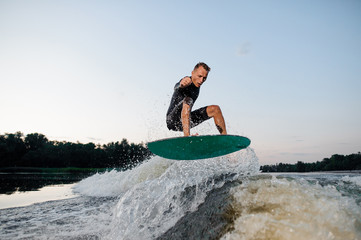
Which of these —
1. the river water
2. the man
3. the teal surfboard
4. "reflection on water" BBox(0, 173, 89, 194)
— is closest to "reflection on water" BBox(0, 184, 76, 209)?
the river water

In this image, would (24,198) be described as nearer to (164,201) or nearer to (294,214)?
(164,201)

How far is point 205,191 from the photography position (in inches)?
143

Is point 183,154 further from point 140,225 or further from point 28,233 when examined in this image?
point 28,233

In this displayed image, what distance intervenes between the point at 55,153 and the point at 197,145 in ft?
356

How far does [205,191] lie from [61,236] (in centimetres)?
261

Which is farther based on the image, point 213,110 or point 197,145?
point 213,110

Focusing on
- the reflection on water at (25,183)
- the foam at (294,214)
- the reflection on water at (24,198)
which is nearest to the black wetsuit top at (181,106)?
the foam at (294,214)

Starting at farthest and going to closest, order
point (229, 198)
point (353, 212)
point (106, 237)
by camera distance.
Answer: point (106, 237)
point (229, 198)
point (353, 212)

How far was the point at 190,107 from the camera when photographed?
4.54m

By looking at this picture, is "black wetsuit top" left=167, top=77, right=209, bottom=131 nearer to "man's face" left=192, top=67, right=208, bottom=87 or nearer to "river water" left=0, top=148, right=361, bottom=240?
"man's face" left=192, top=67, right=208, bottom=87

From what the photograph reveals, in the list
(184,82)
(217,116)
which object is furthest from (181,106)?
(217,116)

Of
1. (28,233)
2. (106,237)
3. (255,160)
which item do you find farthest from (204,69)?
(28,233)

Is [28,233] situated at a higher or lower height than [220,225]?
lower

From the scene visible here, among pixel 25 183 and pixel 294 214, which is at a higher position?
pixel 294 214
